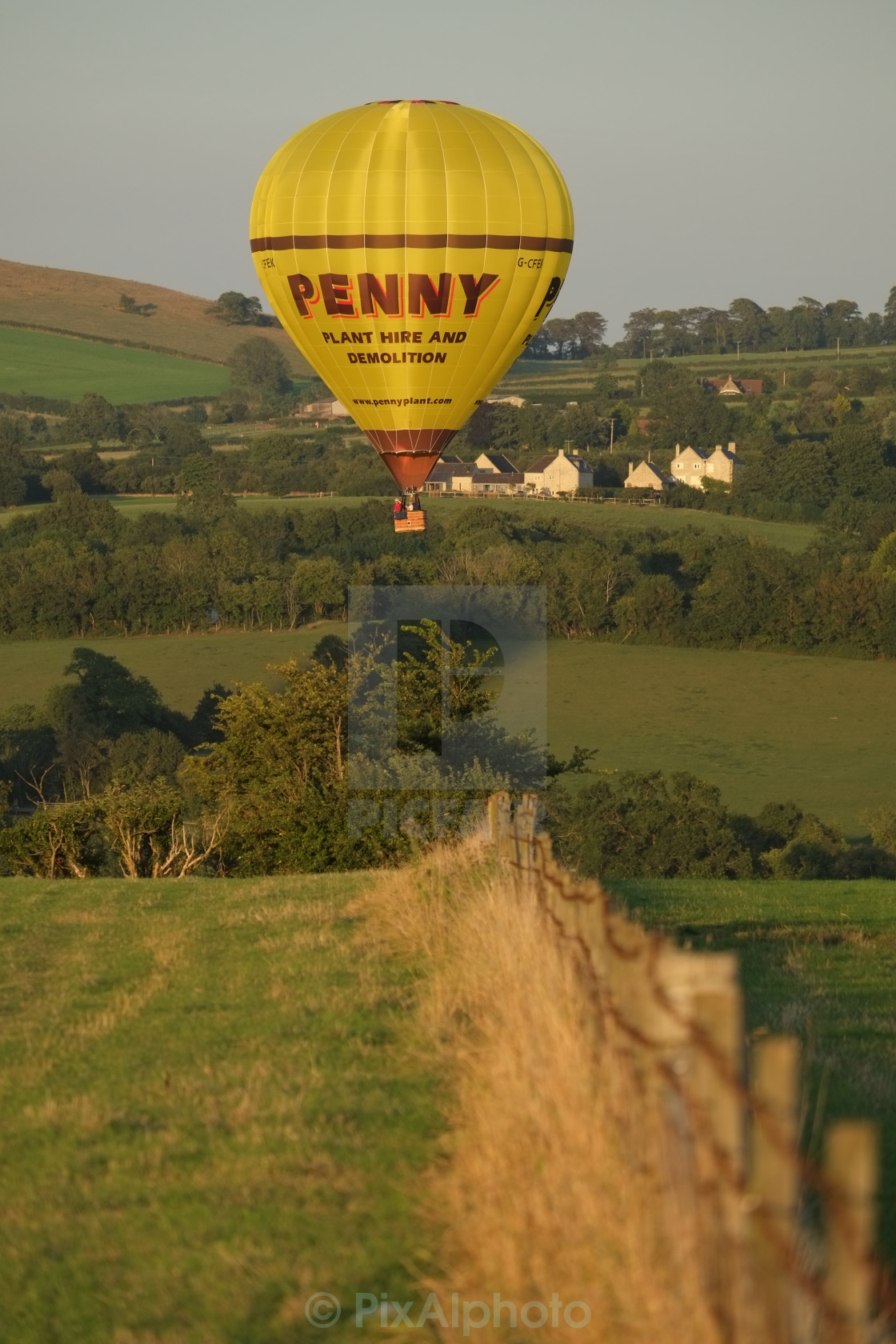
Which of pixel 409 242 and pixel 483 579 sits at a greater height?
pixel 409 242

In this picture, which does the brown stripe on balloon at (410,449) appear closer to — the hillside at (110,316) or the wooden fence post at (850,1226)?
the wooden fence post at (850,1226)

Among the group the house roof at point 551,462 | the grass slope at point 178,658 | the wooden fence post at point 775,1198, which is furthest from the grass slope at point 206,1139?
the house roof at point 551,462

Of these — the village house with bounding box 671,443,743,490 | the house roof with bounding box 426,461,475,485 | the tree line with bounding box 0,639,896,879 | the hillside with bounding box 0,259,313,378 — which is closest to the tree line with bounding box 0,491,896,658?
the tree line with bounding box 0,639,896,879

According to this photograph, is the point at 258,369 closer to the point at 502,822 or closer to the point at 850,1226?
the point at 502,822

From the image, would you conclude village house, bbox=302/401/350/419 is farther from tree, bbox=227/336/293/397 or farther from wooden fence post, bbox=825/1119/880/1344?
wooden fence post, bbox=825/1119/880/1344

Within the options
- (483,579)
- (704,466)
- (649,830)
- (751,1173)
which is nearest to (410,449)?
(649,830)

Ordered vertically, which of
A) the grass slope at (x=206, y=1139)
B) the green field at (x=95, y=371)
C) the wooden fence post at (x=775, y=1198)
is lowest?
the grass slope at (x=206, y=1139)

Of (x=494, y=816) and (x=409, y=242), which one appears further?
(x=409, y=242)
